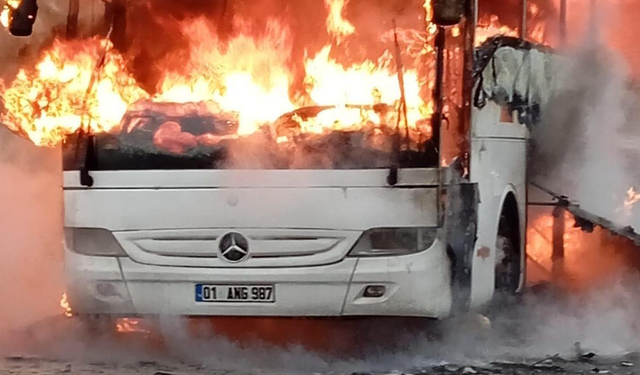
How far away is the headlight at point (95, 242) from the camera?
25.6 ft

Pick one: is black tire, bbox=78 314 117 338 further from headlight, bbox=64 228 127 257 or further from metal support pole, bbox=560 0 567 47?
metal support pole, bbox=560 0 567 47

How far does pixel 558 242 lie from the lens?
37.3 ft

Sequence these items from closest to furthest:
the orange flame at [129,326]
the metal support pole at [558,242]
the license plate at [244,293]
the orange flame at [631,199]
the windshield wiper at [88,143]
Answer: the license plate at [244,293]
the windshield wiper at [88,143]
the orange flame at [129,326]
the metal support pole at [558,242]
the orange flame at [631,199]

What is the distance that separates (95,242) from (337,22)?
221cm

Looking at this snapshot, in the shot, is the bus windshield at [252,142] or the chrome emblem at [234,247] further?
the chrome emblem at [234,247]

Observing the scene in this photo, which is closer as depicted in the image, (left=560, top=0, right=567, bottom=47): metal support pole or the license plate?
the license plate

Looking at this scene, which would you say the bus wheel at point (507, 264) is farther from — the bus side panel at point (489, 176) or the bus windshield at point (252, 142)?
the bus windshield at point (252, 142)

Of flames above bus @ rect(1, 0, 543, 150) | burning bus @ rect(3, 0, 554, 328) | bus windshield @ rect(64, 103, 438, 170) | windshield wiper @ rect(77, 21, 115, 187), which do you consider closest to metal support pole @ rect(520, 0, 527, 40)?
burning bus @ rect(3, 0, 554, 328)

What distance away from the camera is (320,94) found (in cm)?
768

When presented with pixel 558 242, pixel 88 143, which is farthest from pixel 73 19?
pixel 558 242

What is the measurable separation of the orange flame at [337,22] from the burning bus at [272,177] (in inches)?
0.4

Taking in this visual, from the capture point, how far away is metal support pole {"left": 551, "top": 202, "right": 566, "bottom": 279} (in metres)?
11.1

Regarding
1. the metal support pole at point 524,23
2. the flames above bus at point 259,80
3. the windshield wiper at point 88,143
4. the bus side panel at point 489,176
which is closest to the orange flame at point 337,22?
the flames above bus at point 259,80

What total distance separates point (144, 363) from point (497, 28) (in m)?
3.68
